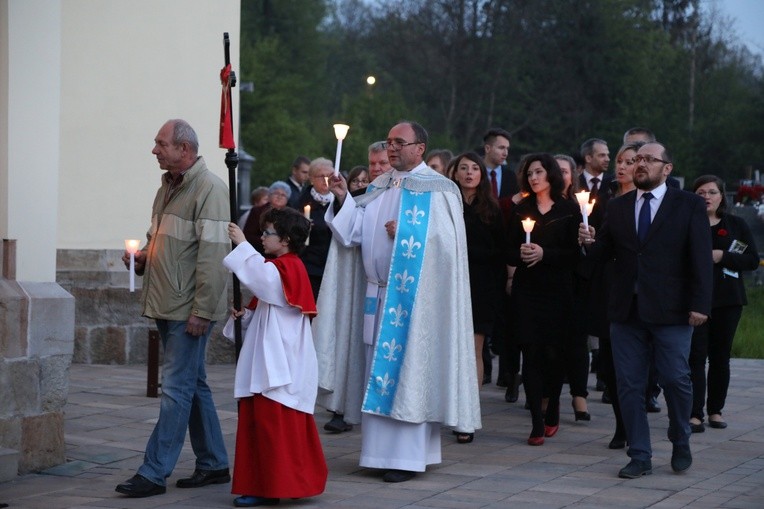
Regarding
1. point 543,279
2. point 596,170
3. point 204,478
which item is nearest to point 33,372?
point 204,478

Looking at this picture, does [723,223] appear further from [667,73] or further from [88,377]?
[667,73]

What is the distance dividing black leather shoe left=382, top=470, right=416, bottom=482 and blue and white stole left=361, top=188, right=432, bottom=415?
33 cm

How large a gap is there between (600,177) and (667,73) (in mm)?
43796

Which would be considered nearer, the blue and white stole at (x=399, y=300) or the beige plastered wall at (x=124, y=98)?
the blue and white stole at (x=399, y=300)

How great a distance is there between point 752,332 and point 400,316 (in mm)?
9751

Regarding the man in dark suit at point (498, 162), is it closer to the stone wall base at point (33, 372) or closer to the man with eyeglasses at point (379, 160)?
the man with eyeglasses at point (379, 160)

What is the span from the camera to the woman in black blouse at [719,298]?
931 cm

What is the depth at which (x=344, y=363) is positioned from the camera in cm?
828

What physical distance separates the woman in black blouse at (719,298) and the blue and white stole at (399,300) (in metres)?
2.37

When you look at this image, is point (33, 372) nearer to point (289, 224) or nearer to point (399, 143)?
point (289, 224)

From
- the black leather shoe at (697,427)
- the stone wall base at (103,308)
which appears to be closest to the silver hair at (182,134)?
the black leather shoe at (697,427)

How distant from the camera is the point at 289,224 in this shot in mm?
7000

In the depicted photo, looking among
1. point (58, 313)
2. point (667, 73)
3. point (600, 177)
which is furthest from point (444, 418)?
point (667, 73)

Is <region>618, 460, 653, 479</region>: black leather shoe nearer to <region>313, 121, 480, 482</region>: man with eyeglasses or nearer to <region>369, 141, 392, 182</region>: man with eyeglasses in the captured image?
<region>313, 121, 480, 482</region>: man with eyeglasses
